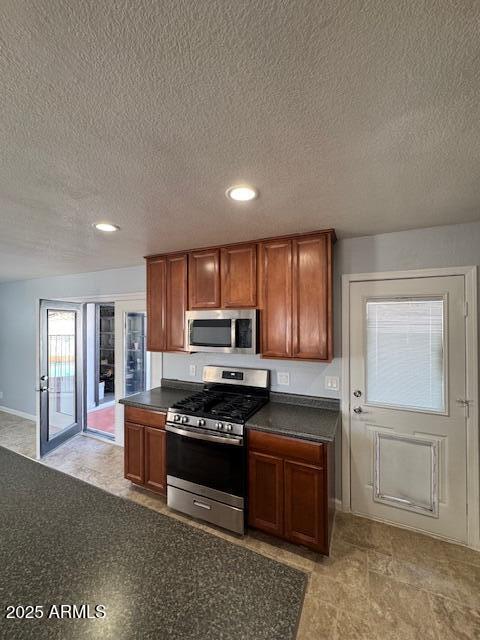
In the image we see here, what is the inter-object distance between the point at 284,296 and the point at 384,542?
202 cm

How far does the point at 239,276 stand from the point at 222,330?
0.51 meters

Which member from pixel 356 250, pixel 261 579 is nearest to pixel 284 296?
pixel 356 250

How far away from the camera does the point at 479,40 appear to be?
2.43ft

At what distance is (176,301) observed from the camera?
2.84 meters

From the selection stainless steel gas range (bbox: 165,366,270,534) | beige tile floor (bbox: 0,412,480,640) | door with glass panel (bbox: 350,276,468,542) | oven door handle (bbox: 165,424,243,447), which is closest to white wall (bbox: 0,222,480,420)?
door with glass panel (bbox: 350,276,468,542)

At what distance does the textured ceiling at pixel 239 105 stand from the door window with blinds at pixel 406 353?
2.60 feet

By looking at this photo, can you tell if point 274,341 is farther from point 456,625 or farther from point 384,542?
point 456,625

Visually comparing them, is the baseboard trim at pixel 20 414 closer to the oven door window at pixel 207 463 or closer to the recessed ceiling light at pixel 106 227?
the oven door window at pixel 207 463

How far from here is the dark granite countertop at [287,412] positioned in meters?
1.99

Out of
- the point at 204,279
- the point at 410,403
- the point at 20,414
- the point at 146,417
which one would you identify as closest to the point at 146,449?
the point at 146,417

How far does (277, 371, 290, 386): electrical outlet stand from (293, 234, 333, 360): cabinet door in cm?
41

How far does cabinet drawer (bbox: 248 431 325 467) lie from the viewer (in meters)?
1.91

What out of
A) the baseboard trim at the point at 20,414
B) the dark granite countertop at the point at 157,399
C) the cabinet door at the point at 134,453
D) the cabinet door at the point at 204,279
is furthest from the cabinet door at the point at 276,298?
the baseboard trim at the point at 20,414

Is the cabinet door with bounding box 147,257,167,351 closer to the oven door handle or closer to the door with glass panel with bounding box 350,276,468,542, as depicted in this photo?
the oven door handle
